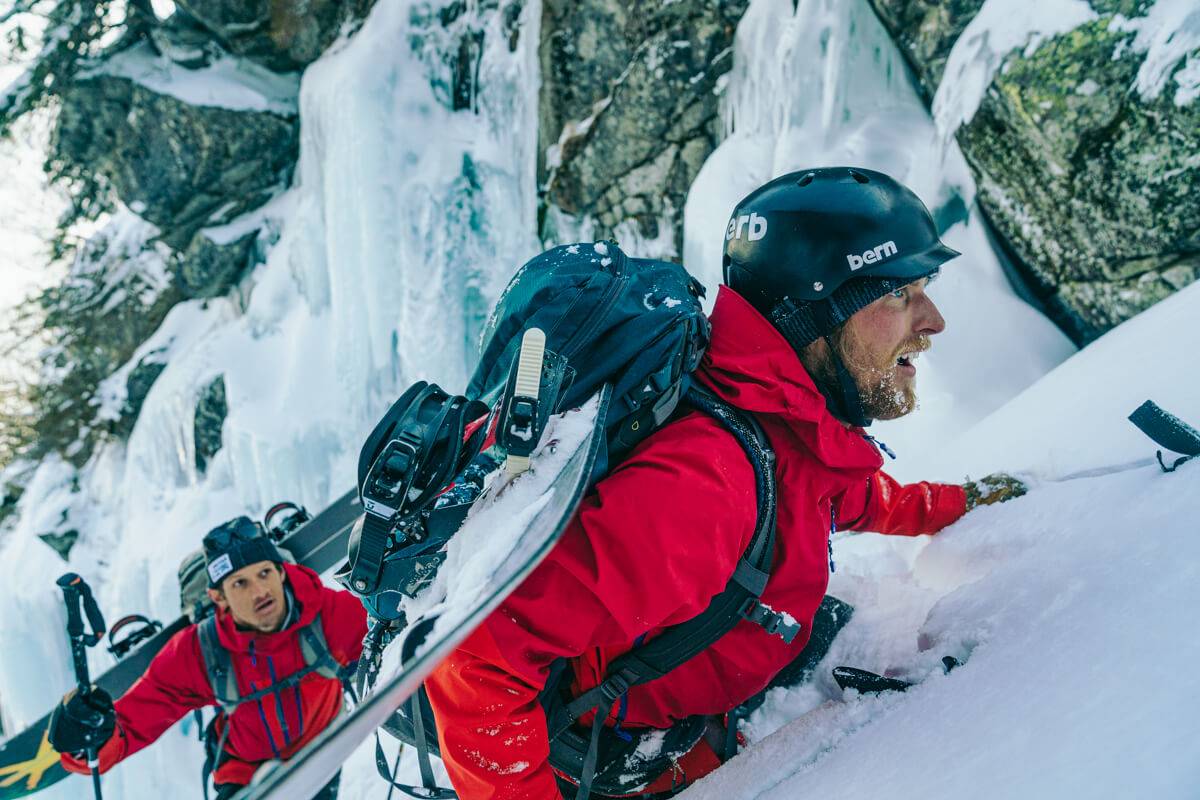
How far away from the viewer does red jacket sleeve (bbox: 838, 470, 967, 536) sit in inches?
73.4

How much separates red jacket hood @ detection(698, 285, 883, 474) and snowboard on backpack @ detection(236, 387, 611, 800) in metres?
0.25

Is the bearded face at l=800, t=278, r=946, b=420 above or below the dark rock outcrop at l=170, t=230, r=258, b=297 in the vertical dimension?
above

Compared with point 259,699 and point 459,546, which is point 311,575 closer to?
point 259,699

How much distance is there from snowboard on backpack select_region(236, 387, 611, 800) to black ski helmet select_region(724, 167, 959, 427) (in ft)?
1.65

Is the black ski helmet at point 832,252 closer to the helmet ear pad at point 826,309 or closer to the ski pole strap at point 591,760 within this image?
the helmet ear pad at point 826,309

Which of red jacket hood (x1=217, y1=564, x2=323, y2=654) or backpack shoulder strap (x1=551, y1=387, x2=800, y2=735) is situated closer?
backpack shoulder strap (x1=551, y1=387, x2=800, y2=735)

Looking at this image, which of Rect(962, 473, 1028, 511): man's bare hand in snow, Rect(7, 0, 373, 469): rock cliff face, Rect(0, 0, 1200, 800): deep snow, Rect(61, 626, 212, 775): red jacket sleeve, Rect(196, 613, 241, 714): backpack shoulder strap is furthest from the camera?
Rect(7, 0, 373, 469): rock cliff face

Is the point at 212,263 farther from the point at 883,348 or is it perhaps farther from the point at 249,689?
the point at 883,348

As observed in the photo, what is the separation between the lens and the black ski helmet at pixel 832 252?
1507 mm

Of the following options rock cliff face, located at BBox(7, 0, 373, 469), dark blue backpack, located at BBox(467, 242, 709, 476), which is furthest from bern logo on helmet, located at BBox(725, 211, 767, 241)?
rock cliff face, located at BBox(7, 0, 373, 469)

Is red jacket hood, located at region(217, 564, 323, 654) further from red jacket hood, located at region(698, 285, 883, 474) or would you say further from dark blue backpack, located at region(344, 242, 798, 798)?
red jacket hood, located at region(698, 285, 883, 474)

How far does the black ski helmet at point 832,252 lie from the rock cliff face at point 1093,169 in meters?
2.09

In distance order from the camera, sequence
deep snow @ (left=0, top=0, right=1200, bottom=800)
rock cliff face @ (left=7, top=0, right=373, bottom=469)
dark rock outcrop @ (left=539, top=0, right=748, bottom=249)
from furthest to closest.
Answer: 1. rock cliff face @ (left=7, top=0, right=373, bottom=469)
2. dark rock outcrop @ (left=539, top=0, right=748, bottom=249)
3. deep snow @ (left=0, top=0, right=1200, bottom=800)

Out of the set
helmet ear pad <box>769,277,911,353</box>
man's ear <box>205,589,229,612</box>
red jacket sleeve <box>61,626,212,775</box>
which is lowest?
red jacket sleeve <box>61,626,212,775</box>
